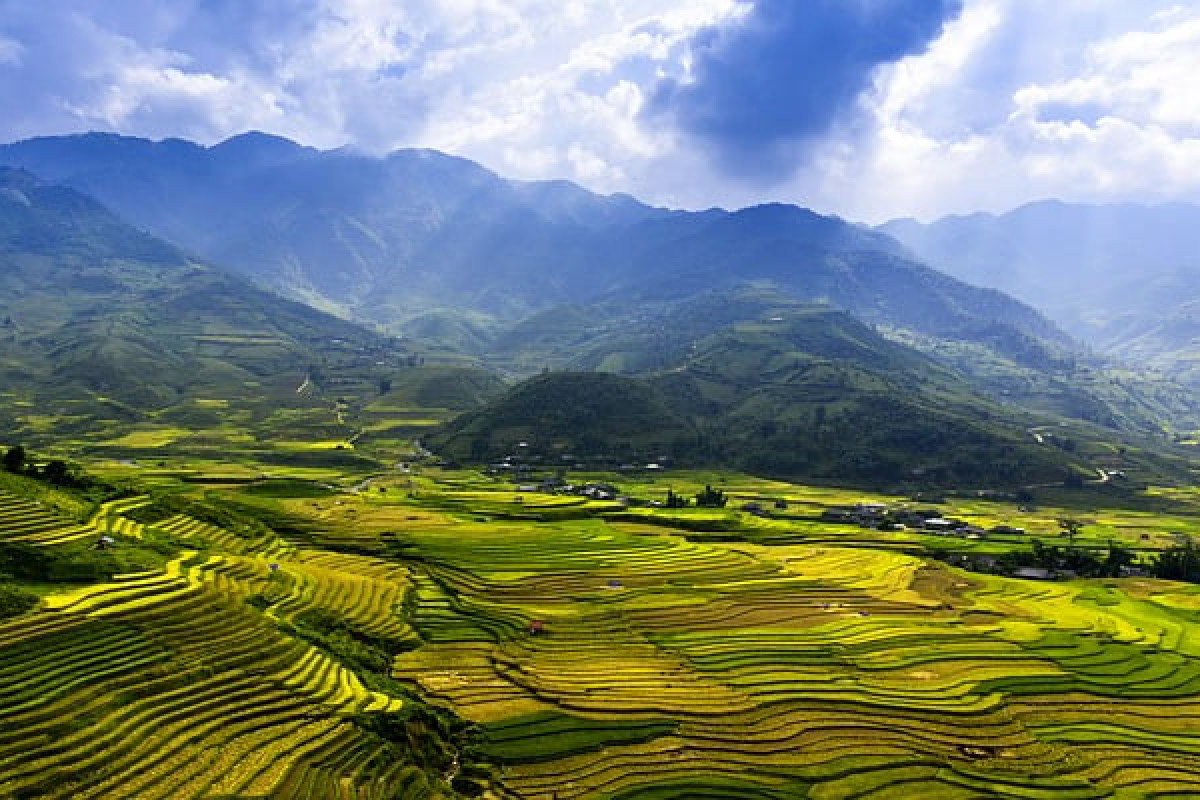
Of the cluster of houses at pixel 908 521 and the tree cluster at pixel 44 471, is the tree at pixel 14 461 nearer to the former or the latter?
the tree cluster at pixel 44 471

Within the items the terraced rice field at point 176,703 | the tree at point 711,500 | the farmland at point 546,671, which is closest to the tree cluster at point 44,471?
the farmland at point 546,671

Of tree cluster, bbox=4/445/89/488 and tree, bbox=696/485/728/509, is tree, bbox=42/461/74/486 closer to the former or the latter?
tree cluster, bbox=4/445/89/488

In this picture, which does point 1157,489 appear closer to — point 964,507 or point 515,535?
point 964,507

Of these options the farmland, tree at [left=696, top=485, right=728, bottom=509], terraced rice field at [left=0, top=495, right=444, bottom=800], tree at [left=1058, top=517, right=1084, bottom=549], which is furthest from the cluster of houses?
terraced rice field at [left=0, top=495, right=444, bottom=800]

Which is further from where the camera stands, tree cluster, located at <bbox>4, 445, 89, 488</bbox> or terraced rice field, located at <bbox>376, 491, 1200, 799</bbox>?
tree cluster, located at <bbox>4, 445, 89, 488</bbox>

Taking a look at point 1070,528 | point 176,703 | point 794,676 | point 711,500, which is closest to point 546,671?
point 794,676

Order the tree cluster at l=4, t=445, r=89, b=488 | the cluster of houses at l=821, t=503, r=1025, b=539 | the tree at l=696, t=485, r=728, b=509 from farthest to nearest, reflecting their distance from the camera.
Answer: the tree at l=696, t=485, r=728, b=509 < the cluster of houses at l=821, t=503, r=1025, b=539 < the tree cluster at l=4, t=445, r=89, b=488
